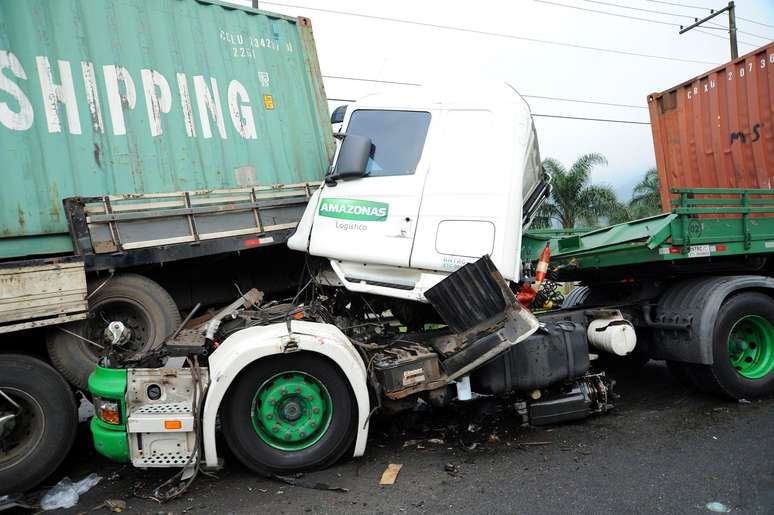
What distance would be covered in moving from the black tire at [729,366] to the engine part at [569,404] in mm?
977

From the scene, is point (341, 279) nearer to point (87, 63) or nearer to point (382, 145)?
point (382, 145)

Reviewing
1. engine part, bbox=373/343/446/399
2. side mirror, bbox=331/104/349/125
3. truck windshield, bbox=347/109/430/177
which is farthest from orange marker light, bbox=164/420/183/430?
side mirror, bbox=331/104/349/125

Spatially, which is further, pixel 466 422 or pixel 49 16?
pixel 466 422

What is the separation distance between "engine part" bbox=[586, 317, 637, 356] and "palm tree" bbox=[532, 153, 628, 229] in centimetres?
1508

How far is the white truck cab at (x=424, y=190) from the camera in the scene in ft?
12.3

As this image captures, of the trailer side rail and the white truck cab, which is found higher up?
the white truck cab

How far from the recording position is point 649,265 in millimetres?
4895

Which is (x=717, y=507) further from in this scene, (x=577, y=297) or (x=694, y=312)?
(x=577, y=297)

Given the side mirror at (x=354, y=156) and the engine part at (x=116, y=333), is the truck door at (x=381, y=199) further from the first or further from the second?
the engine part at (x=116, y=333)

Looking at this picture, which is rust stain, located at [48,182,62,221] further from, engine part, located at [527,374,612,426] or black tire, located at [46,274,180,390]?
engine part, located at [527,374,612,426]

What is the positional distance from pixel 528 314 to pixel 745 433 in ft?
6.28

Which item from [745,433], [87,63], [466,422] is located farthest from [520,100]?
[87,63]

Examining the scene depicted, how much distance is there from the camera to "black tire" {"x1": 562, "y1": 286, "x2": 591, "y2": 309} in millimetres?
5719

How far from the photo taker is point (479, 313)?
3686mm
